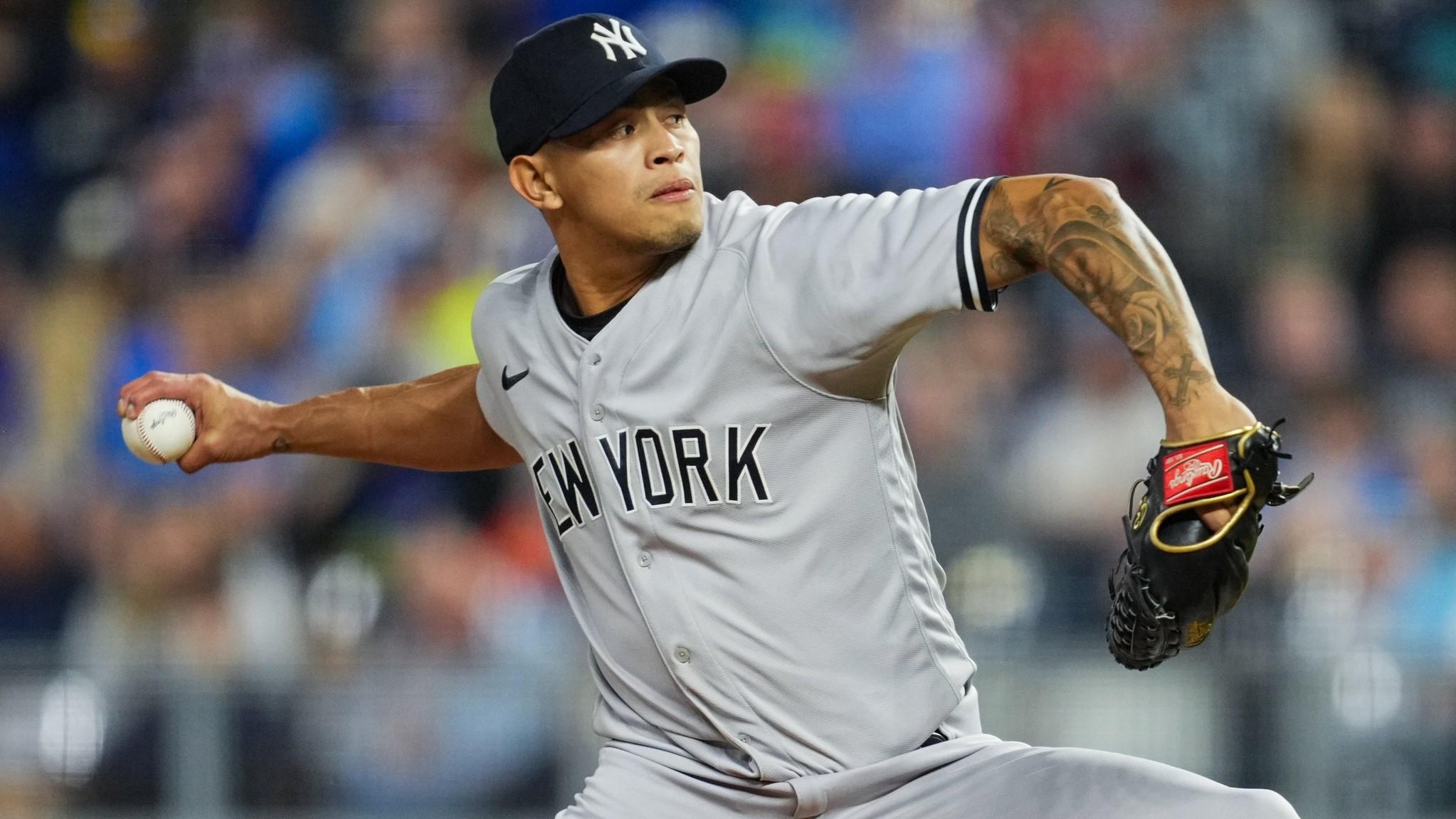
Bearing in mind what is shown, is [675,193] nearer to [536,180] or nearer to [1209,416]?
[536,180]

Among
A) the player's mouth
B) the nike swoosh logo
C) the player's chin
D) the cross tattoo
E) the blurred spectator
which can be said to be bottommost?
the blurred spectator

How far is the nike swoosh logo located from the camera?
314 centimetres

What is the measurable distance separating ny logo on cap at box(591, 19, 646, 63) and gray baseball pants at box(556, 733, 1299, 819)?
1111 millimetres

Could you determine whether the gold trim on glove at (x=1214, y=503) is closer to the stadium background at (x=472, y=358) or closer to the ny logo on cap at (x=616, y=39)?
the ny logo on cap at (x=616, y=39)

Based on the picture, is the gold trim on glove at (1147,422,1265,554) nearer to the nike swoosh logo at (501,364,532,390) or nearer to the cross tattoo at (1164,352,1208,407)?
the cross tattoo at (1164,352,1208,407)

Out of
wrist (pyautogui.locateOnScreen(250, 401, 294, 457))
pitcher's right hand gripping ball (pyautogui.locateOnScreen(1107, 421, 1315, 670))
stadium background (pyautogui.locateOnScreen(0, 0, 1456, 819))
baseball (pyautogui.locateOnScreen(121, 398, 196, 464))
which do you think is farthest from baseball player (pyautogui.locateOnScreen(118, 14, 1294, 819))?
stadium background (pyautogui.locateOnScreen(0, 0, 1456, 819))

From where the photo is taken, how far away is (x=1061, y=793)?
267 cm

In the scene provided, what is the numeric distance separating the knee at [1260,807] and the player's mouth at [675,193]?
1.20 m

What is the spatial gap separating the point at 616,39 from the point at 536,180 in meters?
0.29

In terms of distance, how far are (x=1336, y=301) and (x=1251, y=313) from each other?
304 millimetres

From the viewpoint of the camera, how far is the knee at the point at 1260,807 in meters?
2.45

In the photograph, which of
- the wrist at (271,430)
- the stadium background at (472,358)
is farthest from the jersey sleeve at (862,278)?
the stadium background at (472,358)

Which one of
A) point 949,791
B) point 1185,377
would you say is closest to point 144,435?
point 949,791

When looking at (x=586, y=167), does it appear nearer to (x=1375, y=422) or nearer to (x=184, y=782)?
(x=184, y=782)
